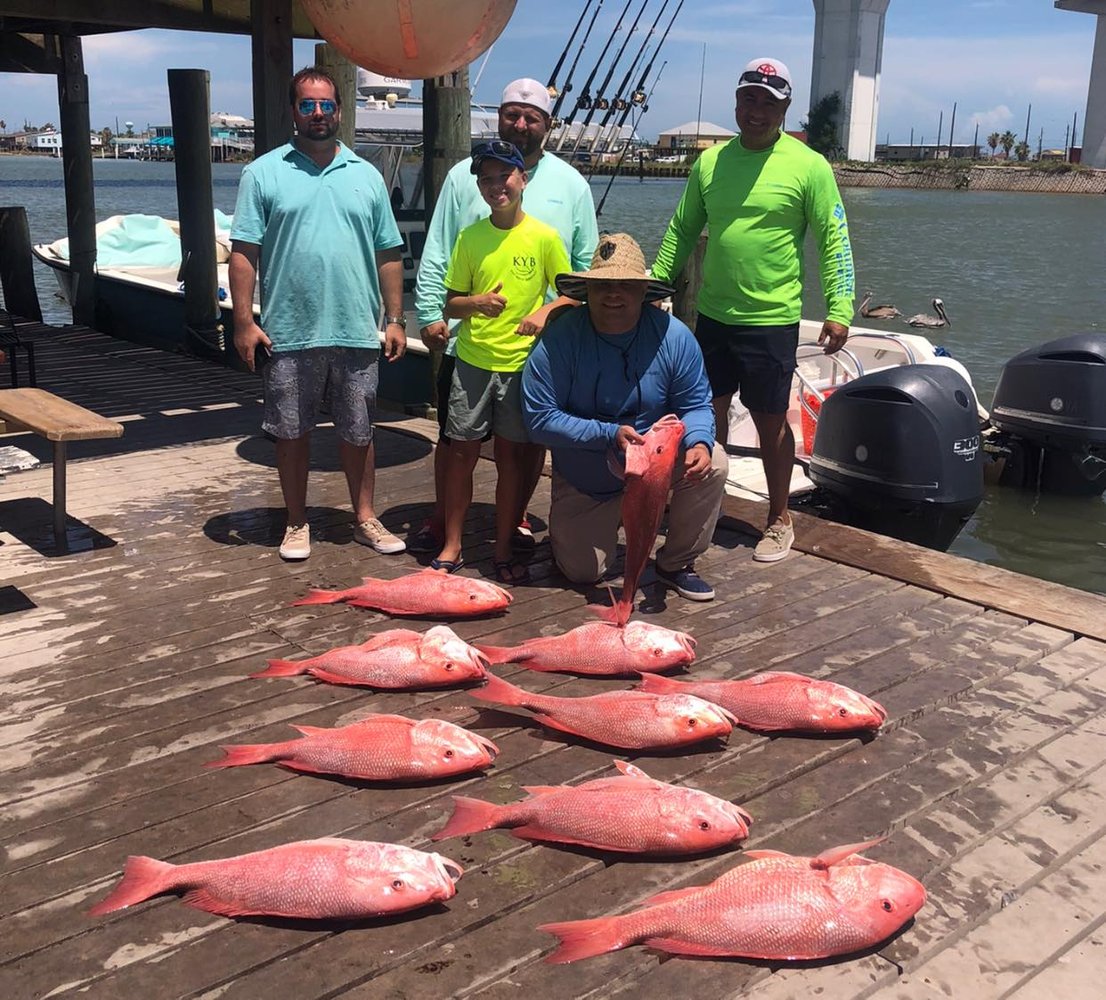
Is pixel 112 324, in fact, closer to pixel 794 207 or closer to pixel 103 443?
pixel 103 443

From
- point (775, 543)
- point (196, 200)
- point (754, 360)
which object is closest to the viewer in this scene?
point (754, 360)

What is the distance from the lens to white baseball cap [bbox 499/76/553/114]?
15.0ft

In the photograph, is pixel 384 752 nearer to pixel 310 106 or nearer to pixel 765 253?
pixel 310 106

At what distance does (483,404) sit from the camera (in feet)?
15.4

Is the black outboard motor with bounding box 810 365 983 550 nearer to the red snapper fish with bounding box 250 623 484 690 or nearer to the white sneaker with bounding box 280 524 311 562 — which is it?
the white sneaker with bounding box 280 524 311 562

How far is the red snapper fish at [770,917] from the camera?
8.13 ft

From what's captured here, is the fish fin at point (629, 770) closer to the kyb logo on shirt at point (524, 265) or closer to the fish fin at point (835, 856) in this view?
the fish fin at point (835, 856)

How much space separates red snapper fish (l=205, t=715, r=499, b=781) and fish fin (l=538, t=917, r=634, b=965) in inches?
26.9

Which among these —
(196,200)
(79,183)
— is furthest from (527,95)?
(79,183)

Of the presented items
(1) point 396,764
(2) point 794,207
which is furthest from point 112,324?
(1) point 396,764

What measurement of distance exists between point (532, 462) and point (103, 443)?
130 inches

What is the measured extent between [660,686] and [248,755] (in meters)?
1.28

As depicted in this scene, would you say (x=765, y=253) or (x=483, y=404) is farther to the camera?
(x=765, y=253)

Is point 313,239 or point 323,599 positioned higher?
point 313,239
